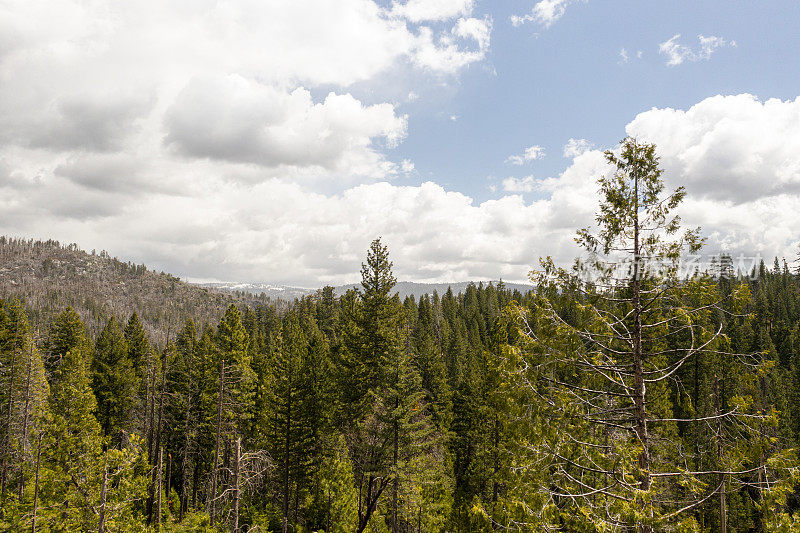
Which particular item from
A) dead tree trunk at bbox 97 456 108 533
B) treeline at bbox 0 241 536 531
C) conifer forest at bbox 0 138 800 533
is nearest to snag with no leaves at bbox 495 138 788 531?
conifer forest at bbox 0 138 800 533

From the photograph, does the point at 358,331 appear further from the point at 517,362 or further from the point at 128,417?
the point at 128,417

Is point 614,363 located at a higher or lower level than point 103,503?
higher

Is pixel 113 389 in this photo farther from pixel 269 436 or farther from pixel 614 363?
pixel 614 363

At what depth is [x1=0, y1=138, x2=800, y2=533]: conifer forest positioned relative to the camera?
6.62 m

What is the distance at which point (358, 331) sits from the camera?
24.4m

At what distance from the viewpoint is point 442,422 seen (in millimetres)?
34469

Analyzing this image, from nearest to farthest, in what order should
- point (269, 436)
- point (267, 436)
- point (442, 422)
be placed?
point (269, 436) < point (267, 436) < point (442, 422)

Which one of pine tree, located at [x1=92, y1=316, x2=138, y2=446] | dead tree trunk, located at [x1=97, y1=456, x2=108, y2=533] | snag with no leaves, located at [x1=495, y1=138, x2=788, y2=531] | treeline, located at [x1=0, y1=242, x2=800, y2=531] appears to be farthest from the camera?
pine tree, located at [x1=92, y1=316, x2=138, y2=446]

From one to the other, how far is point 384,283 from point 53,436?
21942 mm

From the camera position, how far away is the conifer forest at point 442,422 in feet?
21.7

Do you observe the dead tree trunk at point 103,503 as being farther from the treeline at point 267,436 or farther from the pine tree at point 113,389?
the pine tree at point 113,389

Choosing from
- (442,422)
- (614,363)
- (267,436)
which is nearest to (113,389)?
(267,436)

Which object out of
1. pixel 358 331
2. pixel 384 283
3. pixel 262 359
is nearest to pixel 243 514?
pixel 262 359

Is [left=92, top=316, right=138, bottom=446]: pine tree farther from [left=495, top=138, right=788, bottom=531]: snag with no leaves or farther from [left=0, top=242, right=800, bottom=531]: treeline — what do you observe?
[left=495, top=138, right=788, bottom=531]: snag with no leaves
